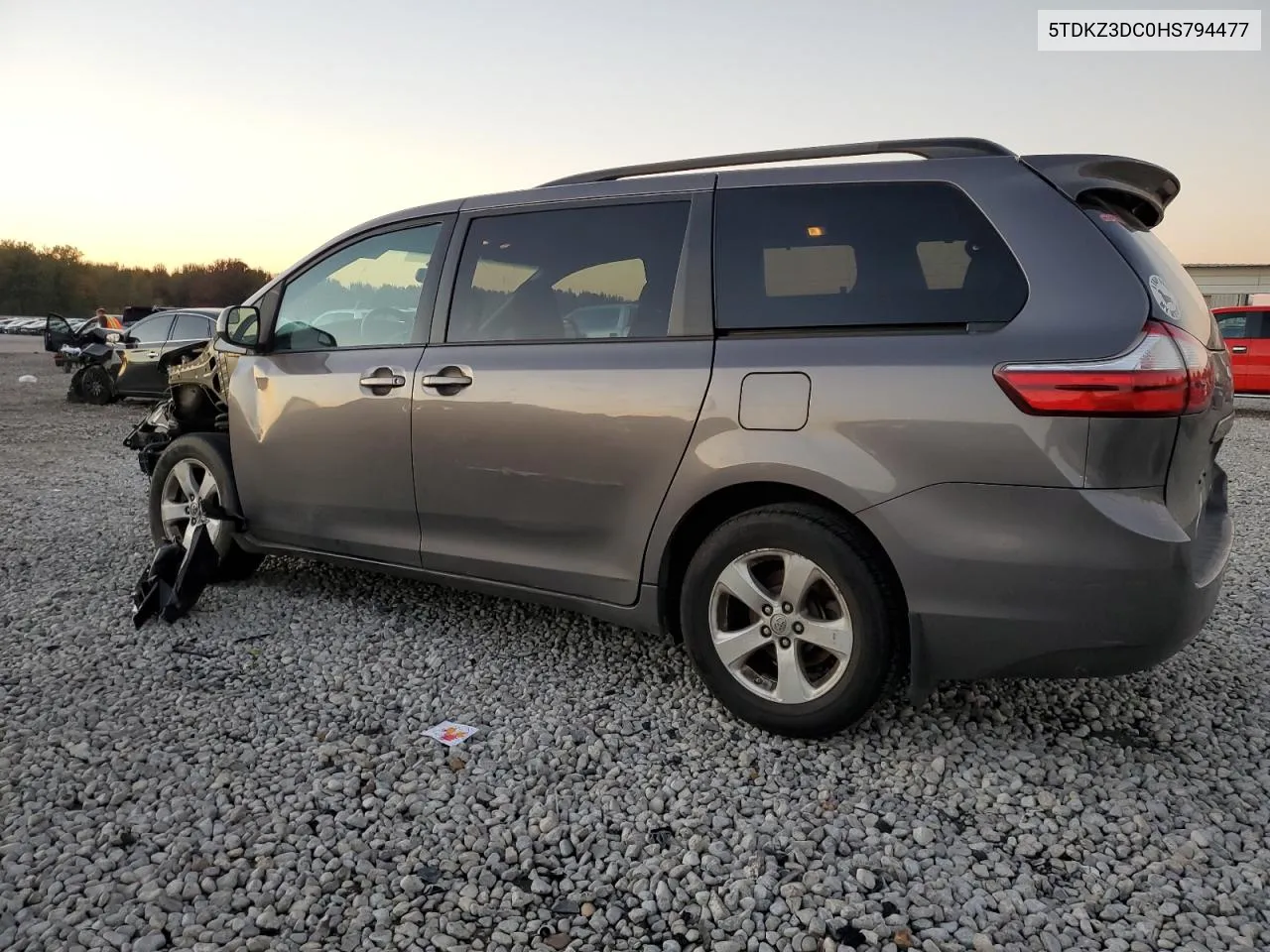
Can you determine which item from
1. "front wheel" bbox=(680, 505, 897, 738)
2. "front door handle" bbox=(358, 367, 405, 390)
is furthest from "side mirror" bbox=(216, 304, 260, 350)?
"front wheel" bbox=(680, 505, 897, 738)

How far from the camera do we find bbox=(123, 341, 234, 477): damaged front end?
4660 millimetres

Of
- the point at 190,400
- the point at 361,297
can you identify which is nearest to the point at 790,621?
the point at 361,297

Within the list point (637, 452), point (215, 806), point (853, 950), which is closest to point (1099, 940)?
point (853, 950)

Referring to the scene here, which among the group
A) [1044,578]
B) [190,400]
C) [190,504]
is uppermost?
[190,400]

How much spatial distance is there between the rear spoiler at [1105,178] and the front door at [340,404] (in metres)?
2.35

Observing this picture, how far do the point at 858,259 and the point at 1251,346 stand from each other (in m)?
14.5

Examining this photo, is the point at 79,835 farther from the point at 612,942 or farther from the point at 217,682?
the point at 612,942

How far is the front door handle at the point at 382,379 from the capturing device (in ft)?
12.0

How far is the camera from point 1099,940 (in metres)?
2.02

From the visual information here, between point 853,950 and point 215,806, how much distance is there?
70.6 inches

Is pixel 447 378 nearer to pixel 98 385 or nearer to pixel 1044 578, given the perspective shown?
pixel 1044 578

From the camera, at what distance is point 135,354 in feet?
46.9

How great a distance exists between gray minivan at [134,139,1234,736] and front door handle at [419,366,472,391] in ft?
0.04

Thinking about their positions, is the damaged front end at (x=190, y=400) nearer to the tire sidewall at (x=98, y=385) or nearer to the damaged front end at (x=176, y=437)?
the damaged front end at (x=176, y=437)
